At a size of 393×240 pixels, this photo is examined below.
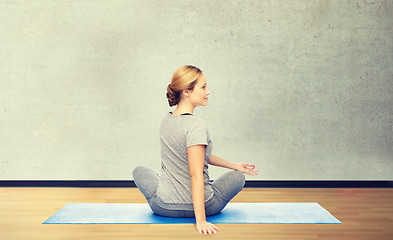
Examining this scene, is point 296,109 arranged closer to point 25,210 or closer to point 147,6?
point 147,6

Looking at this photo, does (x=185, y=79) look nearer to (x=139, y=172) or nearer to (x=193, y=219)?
(x=139, y=172)

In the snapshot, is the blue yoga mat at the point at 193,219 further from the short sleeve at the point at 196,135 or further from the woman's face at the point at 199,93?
the woman's face at the point at 199,93

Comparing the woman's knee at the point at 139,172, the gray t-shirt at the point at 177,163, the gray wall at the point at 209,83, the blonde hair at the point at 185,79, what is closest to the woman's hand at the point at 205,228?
the gray t-shirt at the point at 177,163

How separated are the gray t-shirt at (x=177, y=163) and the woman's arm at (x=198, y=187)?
0.09 m

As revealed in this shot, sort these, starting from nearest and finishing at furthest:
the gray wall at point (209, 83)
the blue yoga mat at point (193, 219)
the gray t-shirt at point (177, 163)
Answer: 1. the gray t-shirt at point (177, 163)
2. the blue yoga mat at point (193, 219)
3. the gray wall at point (209, 83)

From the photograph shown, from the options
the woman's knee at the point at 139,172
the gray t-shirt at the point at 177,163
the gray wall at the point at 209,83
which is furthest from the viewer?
the gray wall at the point at 209,83

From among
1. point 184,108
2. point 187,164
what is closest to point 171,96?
point 184,108

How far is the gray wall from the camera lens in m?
3.54

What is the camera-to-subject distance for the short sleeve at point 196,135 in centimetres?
219

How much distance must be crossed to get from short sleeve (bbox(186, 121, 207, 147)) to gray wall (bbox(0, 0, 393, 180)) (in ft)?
4.38

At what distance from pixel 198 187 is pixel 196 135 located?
10.7 inches

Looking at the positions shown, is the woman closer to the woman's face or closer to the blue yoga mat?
the woman's face

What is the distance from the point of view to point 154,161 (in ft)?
11.8

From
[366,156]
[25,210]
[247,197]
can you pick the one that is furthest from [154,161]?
[366,156]
